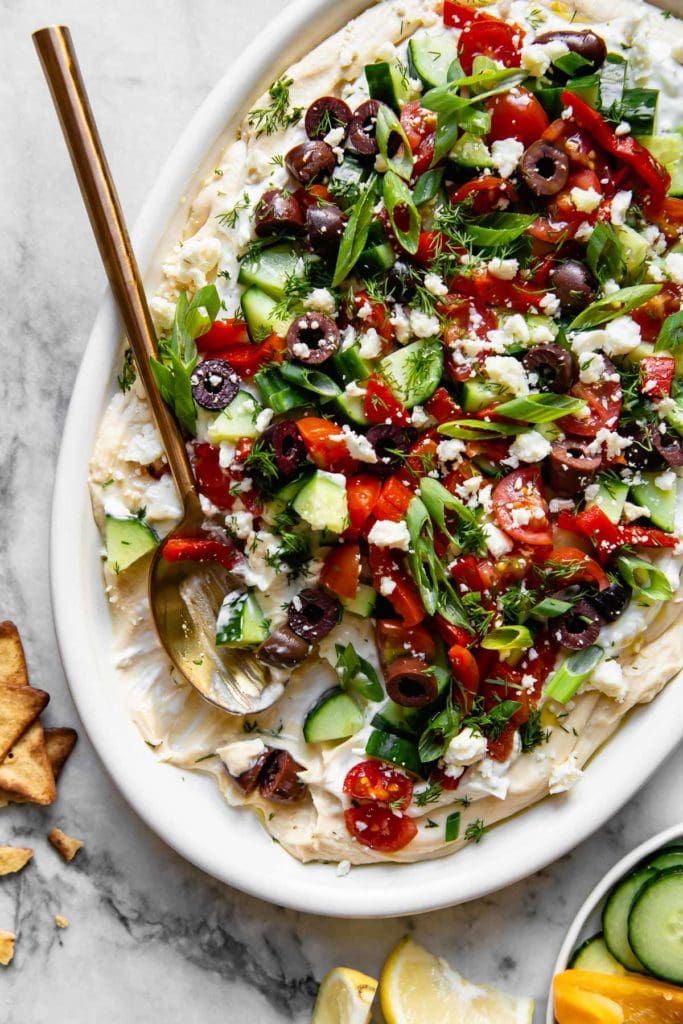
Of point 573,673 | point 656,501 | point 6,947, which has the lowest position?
point 6,947

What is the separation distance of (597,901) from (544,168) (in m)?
2.36

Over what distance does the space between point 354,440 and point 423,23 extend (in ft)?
4.61

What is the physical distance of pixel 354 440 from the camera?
300 cm

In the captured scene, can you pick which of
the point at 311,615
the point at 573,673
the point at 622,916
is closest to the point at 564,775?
the point at 573,673

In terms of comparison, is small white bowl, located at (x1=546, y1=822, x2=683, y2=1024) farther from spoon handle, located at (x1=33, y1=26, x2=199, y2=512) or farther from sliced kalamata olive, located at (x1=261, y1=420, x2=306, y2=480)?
spoon handle, located at (x1=33, y1=26, x2=199, y2=512)

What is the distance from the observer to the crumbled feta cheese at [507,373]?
2992mm

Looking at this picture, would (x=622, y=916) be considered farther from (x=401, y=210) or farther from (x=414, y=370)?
(x=401, y=210)

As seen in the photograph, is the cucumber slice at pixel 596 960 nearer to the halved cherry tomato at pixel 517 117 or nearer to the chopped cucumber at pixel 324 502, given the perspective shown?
the chopped cucumber at pixel 324 502

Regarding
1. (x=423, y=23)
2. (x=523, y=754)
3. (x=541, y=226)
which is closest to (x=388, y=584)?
(x=523, y=754)

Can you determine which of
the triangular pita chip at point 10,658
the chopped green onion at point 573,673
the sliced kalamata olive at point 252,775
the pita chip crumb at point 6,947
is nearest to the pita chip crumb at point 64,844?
the pita chip crumb at point 6,947

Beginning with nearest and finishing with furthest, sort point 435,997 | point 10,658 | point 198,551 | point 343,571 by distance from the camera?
point 343,571 → point 198,551 → point 435,997 → point 10,658

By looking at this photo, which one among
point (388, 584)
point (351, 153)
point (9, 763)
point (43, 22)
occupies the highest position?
point (43, 22)

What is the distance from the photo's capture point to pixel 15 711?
3.47 meters

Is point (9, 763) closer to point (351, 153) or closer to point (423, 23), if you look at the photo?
point (351, 153)
